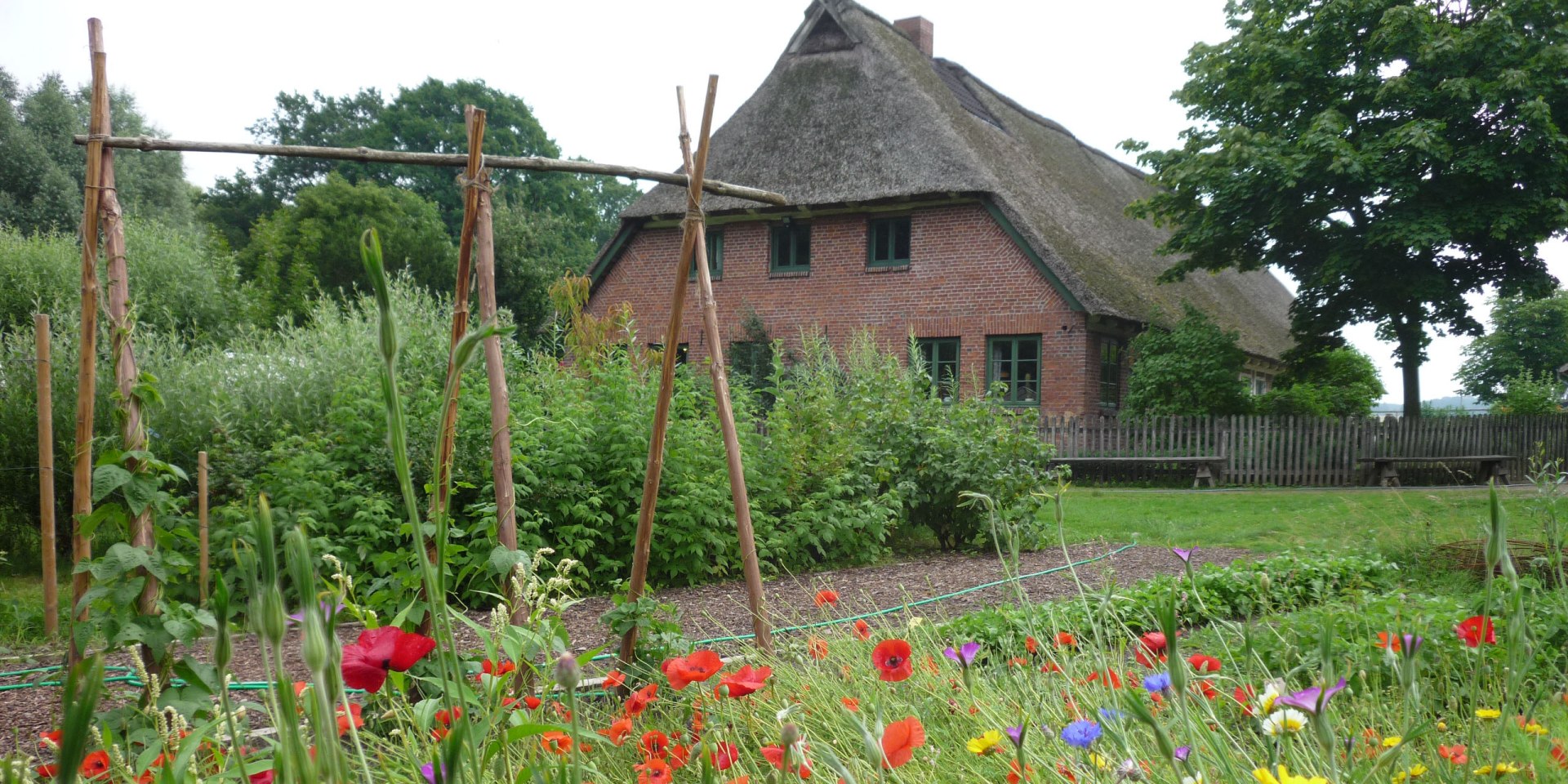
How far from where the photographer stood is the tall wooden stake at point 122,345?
9.08ft

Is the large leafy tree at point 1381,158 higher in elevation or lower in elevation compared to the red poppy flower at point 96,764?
higher

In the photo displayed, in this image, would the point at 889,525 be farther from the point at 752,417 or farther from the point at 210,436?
the point at 210,436

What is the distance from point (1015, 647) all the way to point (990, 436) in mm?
4610

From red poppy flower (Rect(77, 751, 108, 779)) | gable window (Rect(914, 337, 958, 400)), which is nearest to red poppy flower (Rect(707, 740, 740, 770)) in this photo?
red poppy flower (Rect(77, 751, 108, 779))

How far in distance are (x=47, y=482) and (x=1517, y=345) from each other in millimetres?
55934

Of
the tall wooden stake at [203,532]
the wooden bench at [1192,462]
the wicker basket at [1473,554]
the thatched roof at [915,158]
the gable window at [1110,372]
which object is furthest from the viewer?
the thatched roof at [915,158]

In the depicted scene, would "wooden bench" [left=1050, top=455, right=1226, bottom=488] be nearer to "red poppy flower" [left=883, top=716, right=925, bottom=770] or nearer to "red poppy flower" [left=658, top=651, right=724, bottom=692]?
"red poppy flower" [left=658, top=651, right=724, bottom=692]

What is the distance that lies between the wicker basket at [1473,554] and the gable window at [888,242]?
12.9 metres

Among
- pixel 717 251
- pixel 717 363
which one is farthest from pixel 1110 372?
pixel 717 363

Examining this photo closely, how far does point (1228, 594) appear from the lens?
457cm

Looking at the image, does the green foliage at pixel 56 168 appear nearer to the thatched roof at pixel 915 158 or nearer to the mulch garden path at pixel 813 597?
the thatched roof at pixel 915 158

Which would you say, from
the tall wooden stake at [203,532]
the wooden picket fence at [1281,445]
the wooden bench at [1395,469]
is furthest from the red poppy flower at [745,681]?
the wooden bench at [1395,469]

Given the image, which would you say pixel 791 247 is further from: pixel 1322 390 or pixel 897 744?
pixel 897 744

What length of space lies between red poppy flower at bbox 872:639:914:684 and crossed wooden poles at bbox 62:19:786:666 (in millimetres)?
1453
